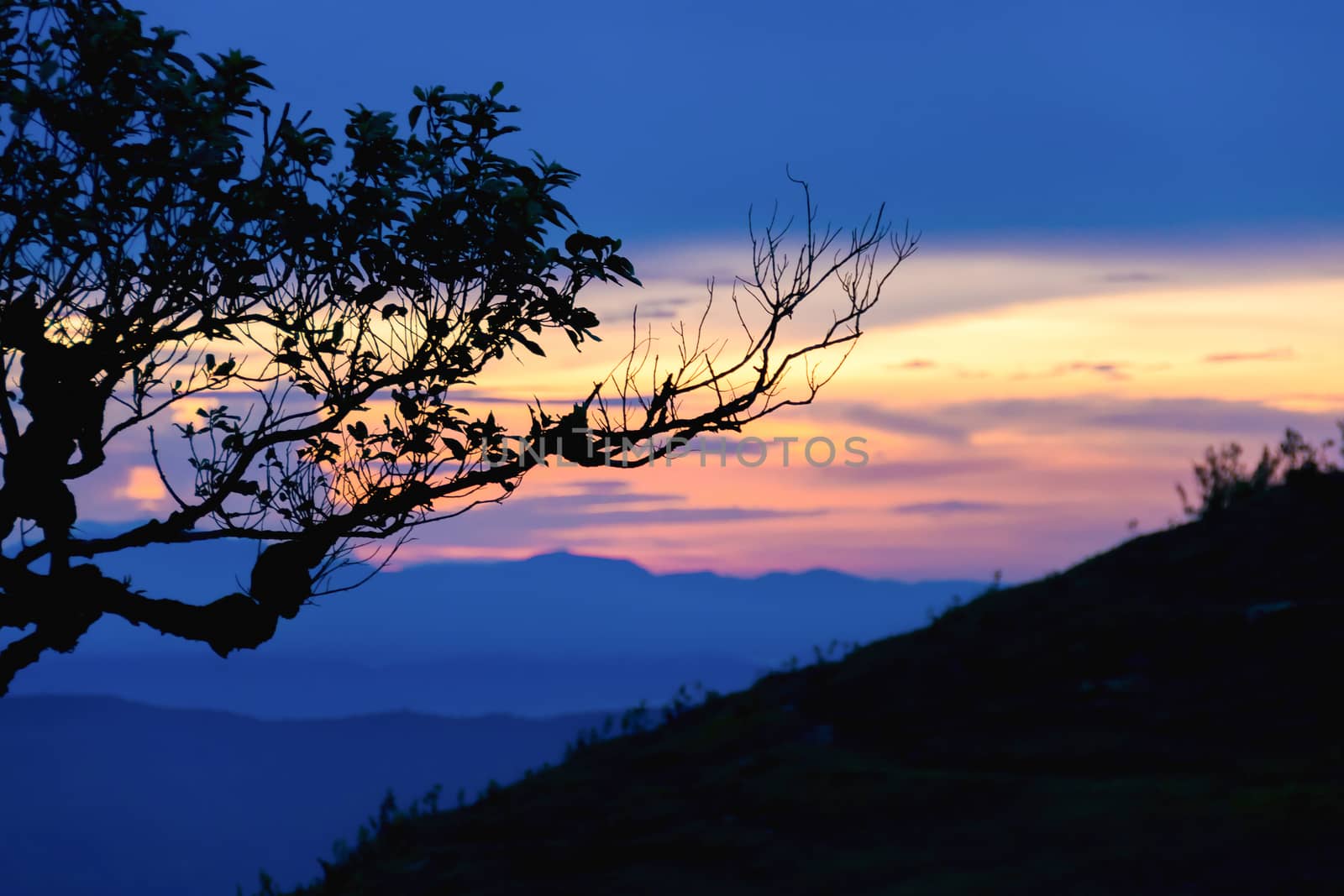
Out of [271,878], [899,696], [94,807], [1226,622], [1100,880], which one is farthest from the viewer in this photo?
[94,807]

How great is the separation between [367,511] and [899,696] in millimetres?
13051

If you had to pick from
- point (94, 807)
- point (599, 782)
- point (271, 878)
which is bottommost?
point (94, 807)

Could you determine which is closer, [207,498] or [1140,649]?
[207,498]

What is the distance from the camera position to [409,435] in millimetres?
10984

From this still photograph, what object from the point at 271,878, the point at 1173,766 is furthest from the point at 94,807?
the point at 1173,766

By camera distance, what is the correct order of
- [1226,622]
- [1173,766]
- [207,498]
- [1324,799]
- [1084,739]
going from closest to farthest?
[207,498] → [1324,799] → [1173,766] → [1084,739] → [1226,622]

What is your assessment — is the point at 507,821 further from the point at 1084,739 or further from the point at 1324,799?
the point at 1324,799

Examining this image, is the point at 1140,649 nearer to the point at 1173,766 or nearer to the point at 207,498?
the point at 1173,766

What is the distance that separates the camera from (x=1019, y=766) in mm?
17531

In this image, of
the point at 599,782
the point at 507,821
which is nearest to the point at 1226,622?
the point at 599,782

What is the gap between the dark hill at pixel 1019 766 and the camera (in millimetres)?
14359

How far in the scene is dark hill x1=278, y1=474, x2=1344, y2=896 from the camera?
565 inches

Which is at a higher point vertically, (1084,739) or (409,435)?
(409,435)

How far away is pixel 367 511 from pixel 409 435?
786 millimetres
